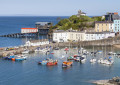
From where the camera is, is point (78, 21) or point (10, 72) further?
point (78, 21)

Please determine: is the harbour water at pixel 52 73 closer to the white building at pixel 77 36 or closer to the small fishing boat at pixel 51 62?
the small fishing boat at pixel 51 62

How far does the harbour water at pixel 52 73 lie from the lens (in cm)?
3169

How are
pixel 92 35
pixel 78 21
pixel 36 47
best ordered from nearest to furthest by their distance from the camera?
1. pixel 36 47
2. pixel 92 35
3. pixel 78 21

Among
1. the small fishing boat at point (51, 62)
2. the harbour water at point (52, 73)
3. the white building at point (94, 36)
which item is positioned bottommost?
the harbour water at point (52, 73)

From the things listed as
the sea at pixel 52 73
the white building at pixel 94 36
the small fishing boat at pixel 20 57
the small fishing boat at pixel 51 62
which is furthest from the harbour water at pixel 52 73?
the white building at pixel 94 36

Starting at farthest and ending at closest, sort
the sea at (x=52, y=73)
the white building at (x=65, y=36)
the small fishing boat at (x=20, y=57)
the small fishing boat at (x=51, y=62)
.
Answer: the white building at (x=65, y=36)
the small fishing boat at (x=20, y=57)
the small fishing boat at (x=51, y=62)
the sea at (x=52, y=73)

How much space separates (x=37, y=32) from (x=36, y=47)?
33481mm

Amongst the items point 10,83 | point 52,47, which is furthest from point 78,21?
point 10,83

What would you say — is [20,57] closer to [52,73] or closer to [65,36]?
[52,73]

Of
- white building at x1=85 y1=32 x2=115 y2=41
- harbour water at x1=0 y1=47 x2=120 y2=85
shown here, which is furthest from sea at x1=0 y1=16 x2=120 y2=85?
white building at x1=85 y1=32 x2=115 y2=41

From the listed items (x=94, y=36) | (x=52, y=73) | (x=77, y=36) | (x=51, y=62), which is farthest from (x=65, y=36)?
(x=52, y=73)

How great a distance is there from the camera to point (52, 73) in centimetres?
3525

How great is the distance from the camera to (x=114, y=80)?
28.2 metres

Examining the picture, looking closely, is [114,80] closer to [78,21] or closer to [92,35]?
[92,35]
